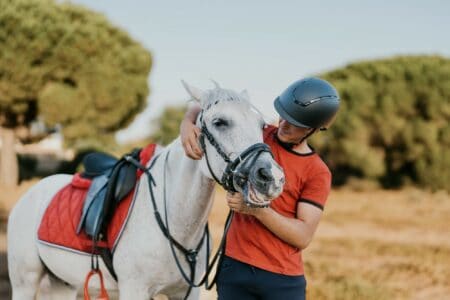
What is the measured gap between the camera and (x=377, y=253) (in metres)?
11.4

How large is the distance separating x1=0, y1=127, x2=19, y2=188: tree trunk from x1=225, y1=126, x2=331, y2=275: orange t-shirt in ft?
63.5

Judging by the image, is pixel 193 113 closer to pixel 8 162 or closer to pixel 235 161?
pixel 235 161

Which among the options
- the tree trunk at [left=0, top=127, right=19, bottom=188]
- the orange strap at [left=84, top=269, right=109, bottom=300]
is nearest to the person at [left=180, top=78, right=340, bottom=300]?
the orange strap at [left=84, top=269, right=109, bottom=300]

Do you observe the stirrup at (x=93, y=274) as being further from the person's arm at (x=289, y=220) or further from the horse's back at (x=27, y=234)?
the person's arm at (x=289, y=220)

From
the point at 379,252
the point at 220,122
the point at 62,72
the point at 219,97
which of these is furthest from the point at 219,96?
the point at 62,72

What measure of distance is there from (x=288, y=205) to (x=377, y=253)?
8.93 meters

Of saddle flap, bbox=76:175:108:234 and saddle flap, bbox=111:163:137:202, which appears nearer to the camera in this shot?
saddle flap, bbox=111:163:137:202

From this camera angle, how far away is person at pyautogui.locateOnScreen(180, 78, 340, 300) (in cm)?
288

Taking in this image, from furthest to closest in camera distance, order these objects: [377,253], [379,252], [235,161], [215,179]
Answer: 1. [379,252]
2. [377,253]
3. [215,179]
4. [235,161]

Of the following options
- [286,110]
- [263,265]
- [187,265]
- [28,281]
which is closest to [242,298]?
[263,265]

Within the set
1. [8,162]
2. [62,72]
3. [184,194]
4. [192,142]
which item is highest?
[192,142]

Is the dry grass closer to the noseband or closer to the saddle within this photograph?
the saddle

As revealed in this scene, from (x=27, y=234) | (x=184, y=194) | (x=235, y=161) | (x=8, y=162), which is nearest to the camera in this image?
(x=235, y=161)

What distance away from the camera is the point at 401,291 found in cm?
774
